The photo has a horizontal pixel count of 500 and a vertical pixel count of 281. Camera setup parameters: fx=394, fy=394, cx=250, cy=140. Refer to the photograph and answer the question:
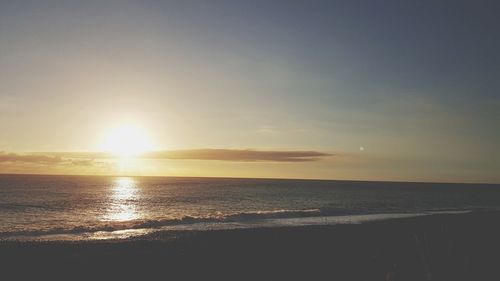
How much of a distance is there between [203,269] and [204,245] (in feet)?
24.4

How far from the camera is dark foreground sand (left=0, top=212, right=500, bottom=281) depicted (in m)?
14.5

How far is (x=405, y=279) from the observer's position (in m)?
10.9

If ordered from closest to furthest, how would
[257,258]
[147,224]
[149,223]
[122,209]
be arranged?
1. [257,258]
2. [147,224]
3. [149,223]
4. [122,209]

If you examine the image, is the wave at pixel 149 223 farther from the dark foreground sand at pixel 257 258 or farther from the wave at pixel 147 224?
the dark foreground sand at pixel 257 258

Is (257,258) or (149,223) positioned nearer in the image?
(257,258)

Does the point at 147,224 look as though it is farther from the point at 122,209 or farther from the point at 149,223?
the point at 122,209

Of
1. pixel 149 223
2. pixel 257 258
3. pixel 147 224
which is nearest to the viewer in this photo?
pixel 257 258

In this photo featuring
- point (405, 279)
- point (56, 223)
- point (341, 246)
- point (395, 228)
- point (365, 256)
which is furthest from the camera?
point (56, 223)

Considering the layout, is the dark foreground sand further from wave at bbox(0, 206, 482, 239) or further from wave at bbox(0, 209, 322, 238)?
wave at bbox(0, 209, 322, 238)

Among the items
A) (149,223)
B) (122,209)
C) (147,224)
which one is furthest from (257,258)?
(122,209)

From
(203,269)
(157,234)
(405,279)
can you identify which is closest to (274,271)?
(203,269)

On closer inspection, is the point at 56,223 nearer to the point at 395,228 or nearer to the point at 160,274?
the point at 160,274

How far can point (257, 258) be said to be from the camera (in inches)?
781

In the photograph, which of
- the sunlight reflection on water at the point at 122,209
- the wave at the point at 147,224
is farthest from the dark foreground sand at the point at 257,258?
the sunlight reflection on water at the point at 122,209
